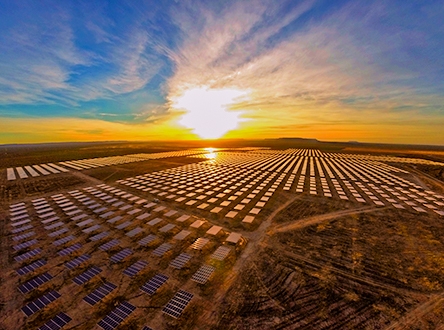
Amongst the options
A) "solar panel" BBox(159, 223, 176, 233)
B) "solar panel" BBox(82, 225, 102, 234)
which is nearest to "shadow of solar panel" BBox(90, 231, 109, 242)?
"solar panel" BBox(82, 225, 102, 234)

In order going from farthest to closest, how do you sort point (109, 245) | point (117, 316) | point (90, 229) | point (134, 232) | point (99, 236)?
1. point (90, 229)
2. point (134, 232)
3. point (99, 236)
4. point (109, 245)
5. point (117, 316)

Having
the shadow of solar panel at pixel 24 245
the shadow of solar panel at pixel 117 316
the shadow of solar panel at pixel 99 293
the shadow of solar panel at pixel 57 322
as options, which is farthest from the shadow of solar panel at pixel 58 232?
the shadow of solar panel at pixel 117 316

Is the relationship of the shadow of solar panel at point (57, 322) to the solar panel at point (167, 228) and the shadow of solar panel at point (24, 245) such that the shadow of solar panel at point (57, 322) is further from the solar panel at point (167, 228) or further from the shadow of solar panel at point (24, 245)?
the shadow of solar panel at point (24, 245)

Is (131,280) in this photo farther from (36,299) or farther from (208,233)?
(208,233)

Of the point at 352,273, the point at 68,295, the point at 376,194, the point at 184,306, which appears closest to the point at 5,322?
the point at 68,295

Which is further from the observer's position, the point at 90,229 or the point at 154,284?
the point at 90,229

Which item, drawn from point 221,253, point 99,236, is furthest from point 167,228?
point 221,253

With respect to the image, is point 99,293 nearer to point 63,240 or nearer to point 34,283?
point 34,283
